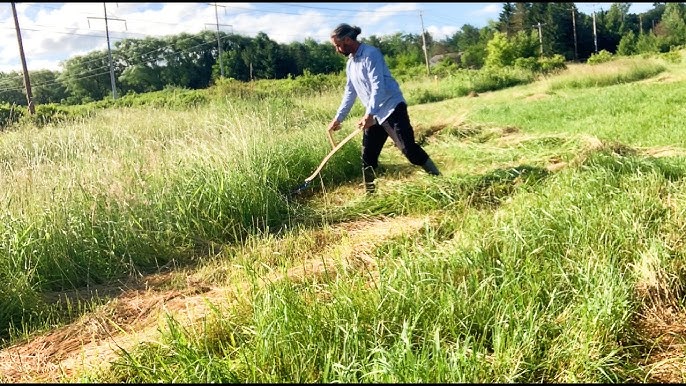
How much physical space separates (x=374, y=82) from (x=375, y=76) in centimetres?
5

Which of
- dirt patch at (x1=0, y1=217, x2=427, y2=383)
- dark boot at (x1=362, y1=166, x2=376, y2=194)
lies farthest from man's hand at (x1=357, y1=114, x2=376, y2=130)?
dirt patch at (x1=0, y1=217, x2=427, y2=383)

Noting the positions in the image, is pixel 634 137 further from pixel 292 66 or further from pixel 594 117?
pixel 292 66

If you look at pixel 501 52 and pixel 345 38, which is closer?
pixel 345 38

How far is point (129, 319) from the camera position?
3008mm

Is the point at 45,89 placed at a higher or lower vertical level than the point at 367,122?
higher

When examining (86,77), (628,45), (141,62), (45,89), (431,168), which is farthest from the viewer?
(628,45)

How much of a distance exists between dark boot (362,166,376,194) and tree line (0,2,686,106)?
1753cm

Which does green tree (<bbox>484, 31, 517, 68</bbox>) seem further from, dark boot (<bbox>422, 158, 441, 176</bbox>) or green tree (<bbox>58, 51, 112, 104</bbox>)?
dark boot (<bbox>422, 158, 441, 176</bbox>)

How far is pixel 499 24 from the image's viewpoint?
58.8 meters

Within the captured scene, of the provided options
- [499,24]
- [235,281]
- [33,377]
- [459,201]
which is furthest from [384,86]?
[499,24]

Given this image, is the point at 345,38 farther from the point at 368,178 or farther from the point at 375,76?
the point at 368,178

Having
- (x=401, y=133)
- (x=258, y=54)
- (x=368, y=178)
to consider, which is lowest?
(x=368, y=178)

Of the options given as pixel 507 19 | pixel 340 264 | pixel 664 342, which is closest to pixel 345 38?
pixel 340 264

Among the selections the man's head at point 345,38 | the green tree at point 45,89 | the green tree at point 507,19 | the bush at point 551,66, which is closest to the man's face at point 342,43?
the man's head at point 345,38
